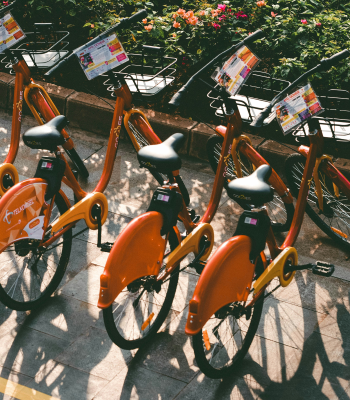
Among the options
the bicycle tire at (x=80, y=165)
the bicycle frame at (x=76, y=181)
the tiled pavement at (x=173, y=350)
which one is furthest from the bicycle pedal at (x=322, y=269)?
the bicycle tire at (x=80, y=165)

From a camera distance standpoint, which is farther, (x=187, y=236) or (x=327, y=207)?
(x=327, y=207)

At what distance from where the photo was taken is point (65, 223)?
3984 mm

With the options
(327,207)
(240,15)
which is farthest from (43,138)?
(240,15)

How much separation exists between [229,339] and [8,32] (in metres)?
3.24

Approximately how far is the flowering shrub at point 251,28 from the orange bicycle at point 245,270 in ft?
7.98

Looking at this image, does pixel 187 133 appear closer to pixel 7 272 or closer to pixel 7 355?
pixel 7 272

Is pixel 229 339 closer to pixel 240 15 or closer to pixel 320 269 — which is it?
pixel 320 269

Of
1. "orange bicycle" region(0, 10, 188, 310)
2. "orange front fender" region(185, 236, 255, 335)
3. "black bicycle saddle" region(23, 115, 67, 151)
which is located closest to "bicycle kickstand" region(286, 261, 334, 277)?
"orange front fender" region(185, 236, 255, 335)

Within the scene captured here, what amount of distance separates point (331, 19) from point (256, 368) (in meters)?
4.62

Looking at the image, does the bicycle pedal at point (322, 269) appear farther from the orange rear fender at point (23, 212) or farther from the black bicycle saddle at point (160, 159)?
the orange rear fender at point (23, 212)

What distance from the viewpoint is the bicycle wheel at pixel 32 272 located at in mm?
4000

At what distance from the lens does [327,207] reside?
4777mm

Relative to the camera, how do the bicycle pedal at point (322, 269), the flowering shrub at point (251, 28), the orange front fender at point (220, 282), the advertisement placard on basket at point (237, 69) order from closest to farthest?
the orange front fender at point (220, 282) → the bicycle pedal at point (322, 269) → the advertisement placard on basket at point (237, 69) → the flowering shrub at point (251, 28)

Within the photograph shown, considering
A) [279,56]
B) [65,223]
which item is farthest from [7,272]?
[279,56]
